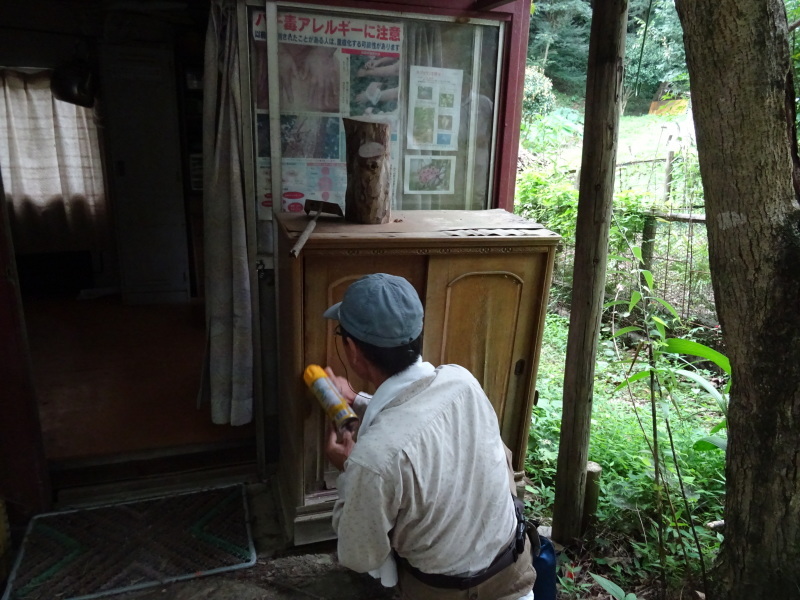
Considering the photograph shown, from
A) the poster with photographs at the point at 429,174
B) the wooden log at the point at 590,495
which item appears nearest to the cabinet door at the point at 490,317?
the wooden log at the point at 590,495

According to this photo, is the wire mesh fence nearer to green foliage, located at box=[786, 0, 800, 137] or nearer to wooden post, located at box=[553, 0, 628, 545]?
green foliage, located at box=[786, 0, 800, 137]

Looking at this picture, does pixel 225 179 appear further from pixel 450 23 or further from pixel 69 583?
pixel 69 583

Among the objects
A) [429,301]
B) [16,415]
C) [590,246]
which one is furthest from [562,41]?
[16,415]

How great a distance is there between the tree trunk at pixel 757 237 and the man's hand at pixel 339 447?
3.97 feet

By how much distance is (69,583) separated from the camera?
8.11ft

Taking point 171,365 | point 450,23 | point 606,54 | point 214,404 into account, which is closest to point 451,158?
point 450,23

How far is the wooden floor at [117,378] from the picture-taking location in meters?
3.31

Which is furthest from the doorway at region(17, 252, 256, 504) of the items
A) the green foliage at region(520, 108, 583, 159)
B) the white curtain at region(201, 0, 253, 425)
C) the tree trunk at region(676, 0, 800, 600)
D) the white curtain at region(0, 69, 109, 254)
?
the green foliage at region(520, 108, 583, 159)

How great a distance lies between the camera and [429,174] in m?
3.24

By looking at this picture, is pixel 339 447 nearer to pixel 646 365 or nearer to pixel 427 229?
pixel 427 229

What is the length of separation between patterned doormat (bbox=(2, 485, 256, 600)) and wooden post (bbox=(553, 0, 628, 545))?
1577 millimetres

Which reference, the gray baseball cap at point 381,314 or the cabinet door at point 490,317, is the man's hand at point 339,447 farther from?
the cabinet door at point 490,317

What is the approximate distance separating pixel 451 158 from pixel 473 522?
223 centimetres

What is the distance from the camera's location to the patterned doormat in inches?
97.6
